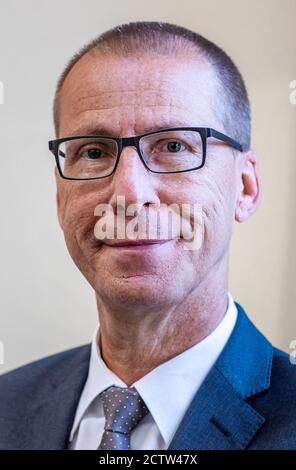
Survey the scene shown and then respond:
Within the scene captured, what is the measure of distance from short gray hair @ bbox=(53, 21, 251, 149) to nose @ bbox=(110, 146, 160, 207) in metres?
0.19

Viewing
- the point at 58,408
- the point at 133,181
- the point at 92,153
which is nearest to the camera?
the point at 133,181

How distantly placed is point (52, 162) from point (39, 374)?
628mm

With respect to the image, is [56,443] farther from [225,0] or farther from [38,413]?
[225,0]

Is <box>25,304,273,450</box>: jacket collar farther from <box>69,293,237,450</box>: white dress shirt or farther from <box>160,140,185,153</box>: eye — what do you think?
<box>160,140,185,153</box>: eye

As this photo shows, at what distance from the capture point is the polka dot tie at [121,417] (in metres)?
0.90

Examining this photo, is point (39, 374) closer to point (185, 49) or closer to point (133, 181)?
point (133, 181)

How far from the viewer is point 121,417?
92 cm

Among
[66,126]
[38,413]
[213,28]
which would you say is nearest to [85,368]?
[38,413]

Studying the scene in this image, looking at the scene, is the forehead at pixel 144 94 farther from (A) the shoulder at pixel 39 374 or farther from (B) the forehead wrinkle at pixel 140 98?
(A) the shoulder at pixel 39 374

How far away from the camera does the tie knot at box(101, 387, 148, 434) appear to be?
3.00 feet

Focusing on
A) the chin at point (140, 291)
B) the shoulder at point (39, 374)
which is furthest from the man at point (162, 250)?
the shoulder at point (39, 374)

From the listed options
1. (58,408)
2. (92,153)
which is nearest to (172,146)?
(92,153)

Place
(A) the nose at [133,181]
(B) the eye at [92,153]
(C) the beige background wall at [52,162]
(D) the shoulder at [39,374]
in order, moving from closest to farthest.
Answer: (A) the nose at [133,181] < (B) the eye at [92,153] < (D) the shoulder at [39,374] < (C) the beige background wall at [52,162]

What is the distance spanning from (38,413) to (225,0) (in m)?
1.16
